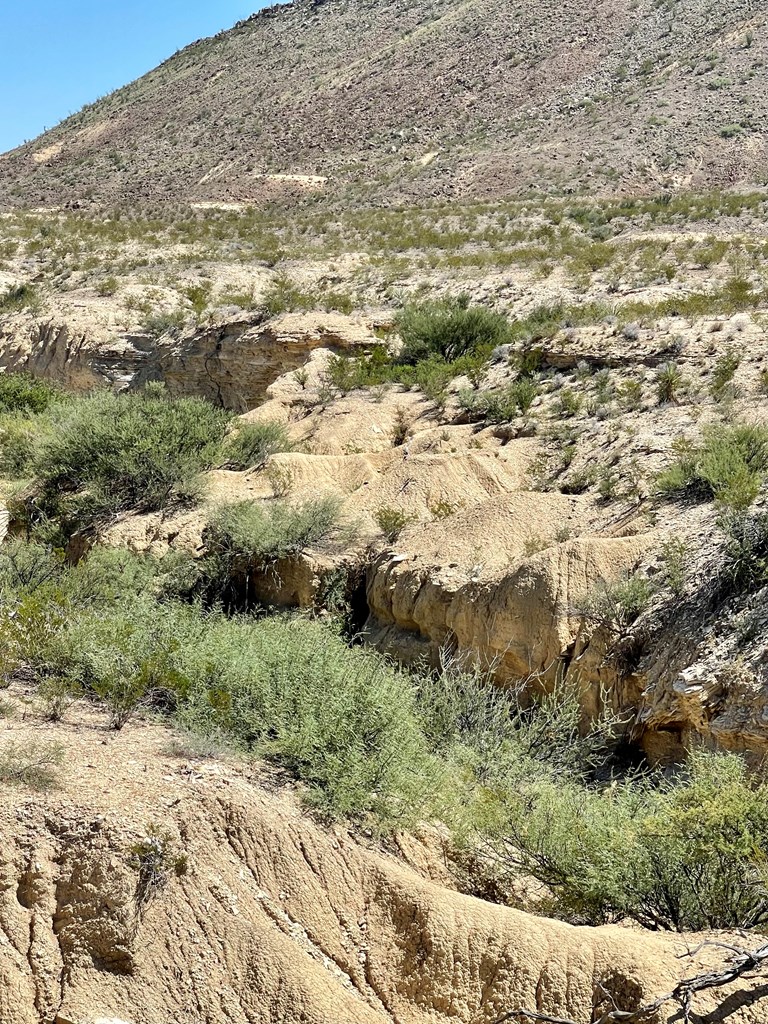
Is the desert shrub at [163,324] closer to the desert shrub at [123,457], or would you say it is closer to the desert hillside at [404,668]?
the desert hillside at [404,668]

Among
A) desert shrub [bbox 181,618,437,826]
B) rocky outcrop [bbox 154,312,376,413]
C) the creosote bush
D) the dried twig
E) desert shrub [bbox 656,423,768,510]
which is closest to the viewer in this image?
the dried twig

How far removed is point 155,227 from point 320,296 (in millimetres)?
13149

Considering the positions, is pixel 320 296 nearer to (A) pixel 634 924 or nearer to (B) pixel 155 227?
(B) pixel 155 227

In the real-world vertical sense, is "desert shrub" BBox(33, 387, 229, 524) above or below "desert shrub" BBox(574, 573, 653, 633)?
above

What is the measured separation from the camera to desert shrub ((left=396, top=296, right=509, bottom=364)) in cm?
1532

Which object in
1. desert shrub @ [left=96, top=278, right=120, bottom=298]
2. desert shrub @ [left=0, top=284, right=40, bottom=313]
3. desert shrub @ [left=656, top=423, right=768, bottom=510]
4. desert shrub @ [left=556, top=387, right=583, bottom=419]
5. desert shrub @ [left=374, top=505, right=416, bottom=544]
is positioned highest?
desert shrub @ [left=0, top=284, right=40, bottom=313]

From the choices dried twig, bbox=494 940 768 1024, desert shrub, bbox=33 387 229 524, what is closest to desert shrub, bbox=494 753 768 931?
dried twig, bbox=494 940 768 1024

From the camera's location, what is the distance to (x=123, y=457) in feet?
41.2

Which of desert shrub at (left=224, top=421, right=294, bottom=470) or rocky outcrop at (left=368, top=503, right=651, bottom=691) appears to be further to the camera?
desert shrub at (left=224, top=421, right=294, bottom=470)

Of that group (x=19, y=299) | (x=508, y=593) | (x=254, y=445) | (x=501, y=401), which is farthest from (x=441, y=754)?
(x=19, y=299)

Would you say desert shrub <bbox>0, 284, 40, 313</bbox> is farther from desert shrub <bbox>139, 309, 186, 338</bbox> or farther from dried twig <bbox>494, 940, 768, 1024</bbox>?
dried twig <bbox>494, 940, 768, 1024</bbox>

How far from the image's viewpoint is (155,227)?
1193 inches

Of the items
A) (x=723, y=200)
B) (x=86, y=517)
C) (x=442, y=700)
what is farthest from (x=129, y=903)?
(x=723, y=200)

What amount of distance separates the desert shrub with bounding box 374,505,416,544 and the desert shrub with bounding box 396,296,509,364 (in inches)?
206
